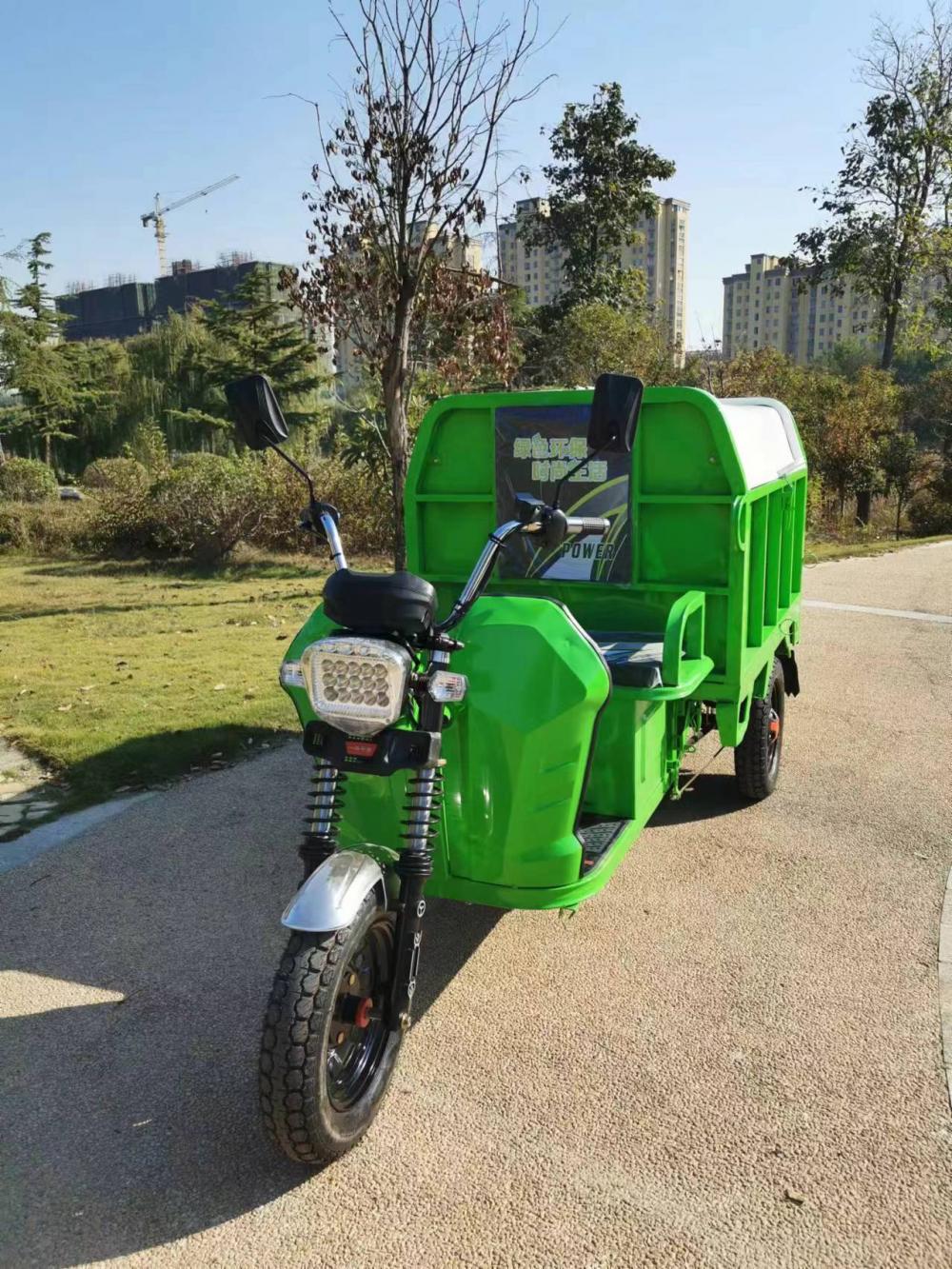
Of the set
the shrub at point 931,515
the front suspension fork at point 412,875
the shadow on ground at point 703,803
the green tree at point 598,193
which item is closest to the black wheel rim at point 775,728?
the shadow on ground at point 703,803

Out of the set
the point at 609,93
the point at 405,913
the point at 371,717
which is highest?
the point at 609,93

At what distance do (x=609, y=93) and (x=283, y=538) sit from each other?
2108 centimetres

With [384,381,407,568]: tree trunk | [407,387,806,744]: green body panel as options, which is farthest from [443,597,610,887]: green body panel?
[384,381,407,568]: tree trunk

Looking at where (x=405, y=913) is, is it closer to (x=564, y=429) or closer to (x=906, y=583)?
(x=564, y=429)

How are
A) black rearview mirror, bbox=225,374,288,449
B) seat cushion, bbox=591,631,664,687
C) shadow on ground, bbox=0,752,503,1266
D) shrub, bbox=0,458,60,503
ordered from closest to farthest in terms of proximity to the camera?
shadow on ground, bbox=0,752,503,1266, black rearview mirror, bbox=225,374,288,449, seat cushion, bbox=591,631,664,687, shrub, bbox=0,458,60,503

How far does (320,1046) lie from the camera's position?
234 cm

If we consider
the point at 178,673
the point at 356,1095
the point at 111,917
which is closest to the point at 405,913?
the point at 356,1095

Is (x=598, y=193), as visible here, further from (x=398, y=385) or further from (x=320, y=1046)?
(x=320, y=1046)

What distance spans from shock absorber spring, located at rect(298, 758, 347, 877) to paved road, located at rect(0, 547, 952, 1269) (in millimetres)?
773

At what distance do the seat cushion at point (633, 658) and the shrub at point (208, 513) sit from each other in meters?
10.5

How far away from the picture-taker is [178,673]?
7676 mm

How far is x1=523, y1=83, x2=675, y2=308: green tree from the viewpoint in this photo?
28844 mm

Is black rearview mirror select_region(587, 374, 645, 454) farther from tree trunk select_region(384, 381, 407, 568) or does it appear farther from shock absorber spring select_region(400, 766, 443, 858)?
tree trunk select_region(384, 381, 407, 568)

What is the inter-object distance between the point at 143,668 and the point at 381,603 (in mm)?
5904
